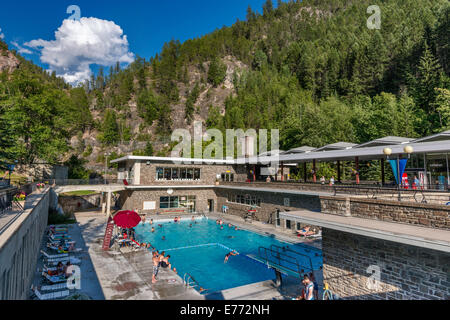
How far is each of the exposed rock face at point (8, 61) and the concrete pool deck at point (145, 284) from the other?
155 metres

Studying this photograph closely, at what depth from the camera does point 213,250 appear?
1803cm

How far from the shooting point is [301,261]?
15.1m

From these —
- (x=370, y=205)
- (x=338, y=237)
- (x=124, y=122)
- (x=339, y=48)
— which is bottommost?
(x=338, y=237)

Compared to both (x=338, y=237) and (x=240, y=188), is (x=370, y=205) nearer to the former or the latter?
(x=338, y=237)

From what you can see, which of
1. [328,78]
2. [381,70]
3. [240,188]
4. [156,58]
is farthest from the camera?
[156,58]

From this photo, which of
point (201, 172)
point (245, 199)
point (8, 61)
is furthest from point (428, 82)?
point (8, 61)

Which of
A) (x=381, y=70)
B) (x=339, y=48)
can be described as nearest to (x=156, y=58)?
(x=339, y=48)

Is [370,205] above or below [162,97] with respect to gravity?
below

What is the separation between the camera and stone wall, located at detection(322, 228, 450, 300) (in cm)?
616

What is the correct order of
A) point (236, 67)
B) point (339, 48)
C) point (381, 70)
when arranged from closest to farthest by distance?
point (381, 70)
point (339, 48)
point (236, 67)

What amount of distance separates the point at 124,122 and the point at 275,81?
5591 cm

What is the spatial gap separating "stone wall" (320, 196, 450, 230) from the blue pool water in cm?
262

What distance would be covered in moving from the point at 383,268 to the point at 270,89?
227ft

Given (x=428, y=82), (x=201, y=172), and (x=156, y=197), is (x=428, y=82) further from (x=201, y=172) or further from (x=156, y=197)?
(x=156, y=197)
